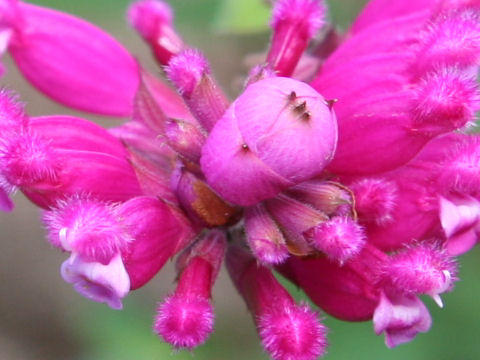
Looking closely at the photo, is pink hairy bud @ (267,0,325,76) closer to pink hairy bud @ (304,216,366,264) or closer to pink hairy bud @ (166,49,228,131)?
pink hairy bud @ (166,49,228,131)

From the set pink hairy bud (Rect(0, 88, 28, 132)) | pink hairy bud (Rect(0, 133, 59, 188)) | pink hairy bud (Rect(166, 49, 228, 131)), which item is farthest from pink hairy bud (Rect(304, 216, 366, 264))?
pink hairy bud (Rect(0, 88, 28, 132))

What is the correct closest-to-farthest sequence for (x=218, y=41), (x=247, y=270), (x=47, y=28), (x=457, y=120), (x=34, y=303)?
1. (x=457, y=120)
2. (x=247, y=270)
3. (x=47, y=28)
4. (x=34, y=303)
5. (x=218, y=41)

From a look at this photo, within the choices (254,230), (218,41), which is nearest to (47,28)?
(254,230)

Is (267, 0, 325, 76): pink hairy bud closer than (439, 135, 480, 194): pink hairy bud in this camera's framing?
No

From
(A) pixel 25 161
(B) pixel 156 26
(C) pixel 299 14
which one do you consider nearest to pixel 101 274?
(A) pixel 25 161

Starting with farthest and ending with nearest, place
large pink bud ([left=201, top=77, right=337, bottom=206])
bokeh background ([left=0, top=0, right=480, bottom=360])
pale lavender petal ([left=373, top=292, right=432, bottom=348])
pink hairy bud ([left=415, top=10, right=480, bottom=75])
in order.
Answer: bokeh background ([left=0, top=0, right=480, bottom=360]) → pink hairy bud ([left=415, top=10, right=480, bottom=75]) → pale lavender petal ([left=373, top=292, right=432, bottom=348]) → large pink bud ([left=201, top=77, right=337, bottom=206])

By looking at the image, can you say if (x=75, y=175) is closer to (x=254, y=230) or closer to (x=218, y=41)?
(x=254, y=230)

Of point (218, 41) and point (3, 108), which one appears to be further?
point (218, 41)
